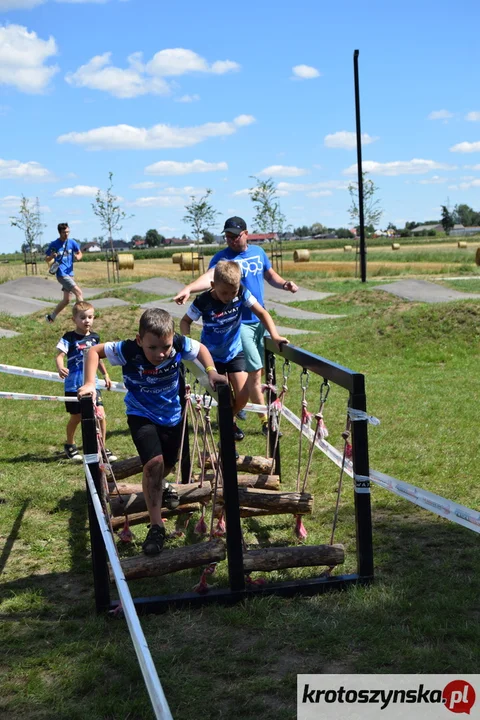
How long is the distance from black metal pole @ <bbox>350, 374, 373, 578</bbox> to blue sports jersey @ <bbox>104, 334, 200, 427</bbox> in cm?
107

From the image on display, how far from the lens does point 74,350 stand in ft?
23.5

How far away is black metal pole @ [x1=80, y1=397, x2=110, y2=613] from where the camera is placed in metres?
4.02

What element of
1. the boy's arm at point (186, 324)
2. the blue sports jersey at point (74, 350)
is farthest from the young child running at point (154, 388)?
the blue sports jersey at point (74, 350)

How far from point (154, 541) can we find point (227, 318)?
2383 millimetres

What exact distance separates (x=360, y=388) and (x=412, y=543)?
1.38 metres

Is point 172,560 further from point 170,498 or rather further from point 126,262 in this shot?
point 126,262

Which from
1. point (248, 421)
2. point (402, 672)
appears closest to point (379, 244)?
point (248, 421)

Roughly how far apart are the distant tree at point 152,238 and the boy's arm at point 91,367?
398 feet

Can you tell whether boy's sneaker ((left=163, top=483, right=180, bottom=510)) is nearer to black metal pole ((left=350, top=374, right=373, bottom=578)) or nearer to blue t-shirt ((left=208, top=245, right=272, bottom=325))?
black metal pole ((left=350, top=374, right=373, bottom=578))

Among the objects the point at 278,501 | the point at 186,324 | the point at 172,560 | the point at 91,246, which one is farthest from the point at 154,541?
the point at 91,246

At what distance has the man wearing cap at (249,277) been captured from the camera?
6.72 metres

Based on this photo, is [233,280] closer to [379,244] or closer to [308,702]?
[308,702]

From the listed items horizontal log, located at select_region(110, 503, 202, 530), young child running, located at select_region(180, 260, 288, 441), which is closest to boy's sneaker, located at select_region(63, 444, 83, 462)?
young child running, located at select_region(180, 260, 288, 441)

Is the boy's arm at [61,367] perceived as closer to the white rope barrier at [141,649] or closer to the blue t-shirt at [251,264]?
the blue t-shirt at [251,264]
